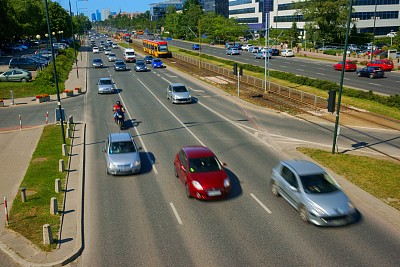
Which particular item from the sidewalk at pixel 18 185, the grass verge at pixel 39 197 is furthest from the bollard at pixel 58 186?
the sidewalk at pixel 18 185

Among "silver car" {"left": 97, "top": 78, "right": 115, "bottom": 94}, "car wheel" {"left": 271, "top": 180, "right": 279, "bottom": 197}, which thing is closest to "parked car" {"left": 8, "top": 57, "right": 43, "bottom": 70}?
"silver car" {"left": 97, "top": 78, "right": 115, "bottom": 94}

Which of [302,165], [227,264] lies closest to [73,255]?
[227,264]

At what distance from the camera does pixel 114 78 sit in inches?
2066

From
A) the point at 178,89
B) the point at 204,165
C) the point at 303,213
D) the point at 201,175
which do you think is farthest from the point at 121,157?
the point at 178,89

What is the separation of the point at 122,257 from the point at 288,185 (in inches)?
262

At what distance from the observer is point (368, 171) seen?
18047 millimetres

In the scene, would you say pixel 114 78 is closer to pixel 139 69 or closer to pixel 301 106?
pixel 139 69

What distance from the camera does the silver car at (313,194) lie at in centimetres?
1290

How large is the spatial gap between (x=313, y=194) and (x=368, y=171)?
603 cm

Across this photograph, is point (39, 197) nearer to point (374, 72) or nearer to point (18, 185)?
point (18, 185)

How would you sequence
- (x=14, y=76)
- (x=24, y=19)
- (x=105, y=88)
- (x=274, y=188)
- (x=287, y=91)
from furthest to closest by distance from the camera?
(x=24, y=19) < (x=14, y=76) < (x=105, y=88) < (x=287, y=91) < (x=274, y=188)

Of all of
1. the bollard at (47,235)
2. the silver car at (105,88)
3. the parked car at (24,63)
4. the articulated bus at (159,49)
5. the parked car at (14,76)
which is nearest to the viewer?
the bollard at (47,235)

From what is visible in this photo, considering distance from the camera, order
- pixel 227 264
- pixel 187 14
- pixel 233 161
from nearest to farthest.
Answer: pixel 227 264 → pixel 233 161 → pixel 187 14

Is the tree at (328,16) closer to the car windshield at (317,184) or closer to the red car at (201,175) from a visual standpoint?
the red car at (201,175)
